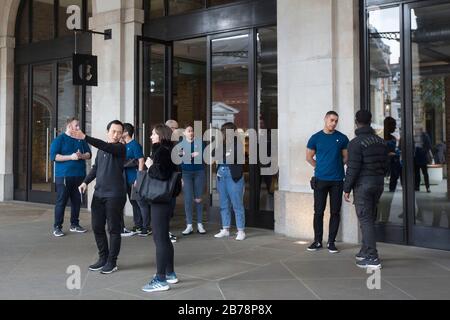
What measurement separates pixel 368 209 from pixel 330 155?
41.4 inches

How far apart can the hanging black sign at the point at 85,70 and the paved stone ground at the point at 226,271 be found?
11.1ft

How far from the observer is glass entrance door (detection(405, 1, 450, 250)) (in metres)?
7.23

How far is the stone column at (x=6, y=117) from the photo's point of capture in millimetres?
13055

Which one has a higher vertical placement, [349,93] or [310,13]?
[310,13]

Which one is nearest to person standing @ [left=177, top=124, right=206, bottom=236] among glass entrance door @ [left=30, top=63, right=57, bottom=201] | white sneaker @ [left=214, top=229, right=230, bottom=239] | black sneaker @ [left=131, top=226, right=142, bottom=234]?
white sneaker @ [left=214, top=229, right=230, bottom=239]

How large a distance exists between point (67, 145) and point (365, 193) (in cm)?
491

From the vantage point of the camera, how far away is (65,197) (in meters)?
8.34

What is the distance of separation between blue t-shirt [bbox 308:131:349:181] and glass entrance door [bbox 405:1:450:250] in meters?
1.18

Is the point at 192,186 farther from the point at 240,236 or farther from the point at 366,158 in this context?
the point at 366,158

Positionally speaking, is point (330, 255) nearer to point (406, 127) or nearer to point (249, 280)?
point (249, 280)

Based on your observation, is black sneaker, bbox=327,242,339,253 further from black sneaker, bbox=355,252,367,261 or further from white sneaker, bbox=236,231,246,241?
white sneaker, bbox=236,231,246,241

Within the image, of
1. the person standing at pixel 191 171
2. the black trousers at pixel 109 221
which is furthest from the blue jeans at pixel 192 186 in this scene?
the black trousers at pixel 109 221
